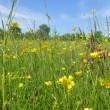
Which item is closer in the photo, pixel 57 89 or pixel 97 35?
pixel 57 89

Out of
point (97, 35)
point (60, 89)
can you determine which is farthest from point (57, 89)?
point (97, 35)

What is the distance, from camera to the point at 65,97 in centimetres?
178

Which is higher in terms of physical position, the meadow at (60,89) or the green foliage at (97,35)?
the green foliage at (97,35)

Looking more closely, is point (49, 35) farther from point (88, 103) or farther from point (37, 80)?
point (88, 103)

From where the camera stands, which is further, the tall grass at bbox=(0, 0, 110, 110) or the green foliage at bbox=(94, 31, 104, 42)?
the green foliage at bbox=(94, 31, 104, 42)

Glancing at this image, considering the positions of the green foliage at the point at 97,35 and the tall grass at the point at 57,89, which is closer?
the tall grass at the point at 57,89

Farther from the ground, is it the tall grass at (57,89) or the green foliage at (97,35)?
the green foliage at (97,35)

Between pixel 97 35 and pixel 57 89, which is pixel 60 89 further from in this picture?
pixel 97 35

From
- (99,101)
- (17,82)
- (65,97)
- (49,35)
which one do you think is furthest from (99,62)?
(49,35)

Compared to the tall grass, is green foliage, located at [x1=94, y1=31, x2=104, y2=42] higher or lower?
higher

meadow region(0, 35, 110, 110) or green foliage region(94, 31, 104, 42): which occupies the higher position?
green foliage region(94, 31, 104, 42)

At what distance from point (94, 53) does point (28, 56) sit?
4.37 ft

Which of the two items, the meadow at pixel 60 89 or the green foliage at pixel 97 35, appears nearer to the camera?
the meadow at pixel 60 89

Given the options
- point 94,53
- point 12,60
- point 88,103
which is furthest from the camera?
point 12,60
